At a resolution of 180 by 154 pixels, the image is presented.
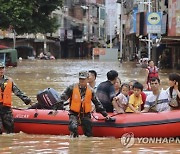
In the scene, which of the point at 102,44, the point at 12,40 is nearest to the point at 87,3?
the point at 102,44

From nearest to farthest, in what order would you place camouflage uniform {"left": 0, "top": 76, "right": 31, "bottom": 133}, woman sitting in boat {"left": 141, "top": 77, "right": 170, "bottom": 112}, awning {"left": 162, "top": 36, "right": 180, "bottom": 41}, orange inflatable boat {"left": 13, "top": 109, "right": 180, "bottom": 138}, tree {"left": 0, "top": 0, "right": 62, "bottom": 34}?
orange inflatable boat {"left": 13, "top": 109, "right": 180, "bottom": 138} → woman sitting in boat {"left": 141, "top": 77, "right": 170, "bottom": 112} → camouflage uniform {"left": 0, "top": 76, "right": 31, "bottom": 133} → awning {"left": 162, "top": 36, "right": 180, "bottom": 41} → tree {"left": 0, "top": 0, "right": 62, "bottom": 34}

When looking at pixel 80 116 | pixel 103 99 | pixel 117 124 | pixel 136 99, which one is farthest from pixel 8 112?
pixel 136 99

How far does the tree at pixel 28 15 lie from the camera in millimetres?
40719

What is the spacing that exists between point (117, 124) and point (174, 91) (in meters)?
1.17

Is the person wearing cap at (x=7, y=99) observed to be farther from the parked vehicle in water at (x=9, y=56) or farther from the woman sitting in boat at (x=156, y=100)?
the parked vehicle in water at (x=9, y=56)

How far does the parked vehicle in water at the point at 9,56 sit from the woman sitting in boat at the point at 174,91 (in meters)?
34.6

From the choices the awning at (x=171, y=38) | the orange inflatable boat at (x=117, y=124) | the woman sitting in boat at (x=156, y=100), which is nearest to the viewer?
the orange inflatable boat at (x=117, y=124)

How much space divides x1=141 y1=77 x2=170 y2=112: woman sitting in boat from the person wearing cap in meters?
2.19

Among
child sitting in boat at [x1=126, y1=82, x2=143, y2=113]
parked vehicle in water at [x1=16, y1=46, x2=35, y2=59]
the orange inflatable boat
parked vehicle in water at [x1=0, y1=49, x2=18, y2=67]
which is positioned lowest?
parked vehicle in water at [x1=16, y1=46, x2=35, y2=59]

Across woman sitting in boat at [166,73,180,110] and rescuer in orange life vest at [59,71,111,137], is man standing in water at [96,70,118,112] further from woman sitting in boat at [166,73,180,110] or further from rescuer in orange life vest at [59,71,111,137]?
woman sitting in boat at [166,73,180,110]

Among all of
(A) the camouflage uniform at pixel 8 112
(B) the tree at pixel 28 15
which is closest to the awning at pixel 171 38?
(B) the tree at pixel 28 15

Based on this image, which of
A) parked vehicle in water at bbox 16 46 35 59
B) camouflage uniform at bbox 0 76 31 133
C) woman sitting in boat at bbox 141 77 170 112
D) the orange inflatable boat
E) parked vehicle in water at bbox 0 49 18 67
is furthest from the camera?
parked vehicle in water at bbox 16 46 35 59

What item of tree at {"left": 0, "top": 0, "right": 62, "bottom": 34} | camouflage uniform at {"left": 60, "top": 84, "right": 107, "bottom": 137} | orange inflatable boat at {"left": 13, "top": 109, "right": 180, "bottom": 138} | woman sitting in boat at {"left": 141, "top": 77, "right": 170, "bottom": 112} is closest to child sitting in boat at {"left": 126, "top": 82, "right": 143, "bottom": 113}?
woman sitting in boat at {"left": 141, "top": 77, "right": 170, "bottom": 112}

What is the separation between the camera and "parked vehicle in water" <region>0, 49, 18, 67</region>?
46094mm
